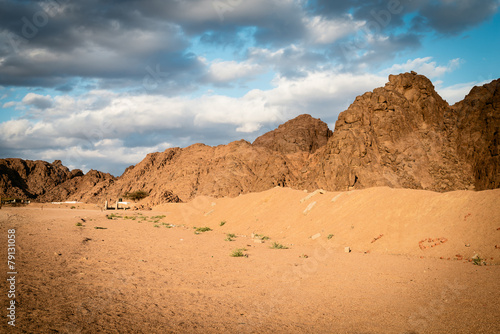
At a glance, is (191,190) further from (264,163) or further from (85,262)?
(85,262)

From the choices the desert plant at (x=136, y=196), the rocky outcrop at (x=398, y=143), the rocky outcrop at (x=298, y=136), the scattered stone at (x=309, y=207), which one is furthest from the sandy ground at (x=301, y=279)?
the rocky outcrop at (x=298, y=136)

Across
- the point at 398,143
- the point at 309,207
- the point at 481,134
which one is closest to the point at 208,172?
the point at 398,143

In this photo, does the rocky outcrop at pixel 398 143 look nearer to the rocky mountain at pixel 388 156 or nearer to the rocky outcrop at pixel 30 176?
the rocky mountain at pixel 388 156

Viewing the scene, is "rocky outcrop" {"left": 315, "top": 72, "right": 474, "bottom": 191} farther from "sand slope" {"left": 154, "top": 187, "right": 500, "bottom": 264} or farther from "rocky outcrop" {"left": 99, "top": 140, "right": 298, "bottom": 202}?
"sand slope" {"left": 154, "top": 187, "right": 500, "bottom": 264}

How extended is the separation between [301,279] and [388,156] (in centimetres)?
5012

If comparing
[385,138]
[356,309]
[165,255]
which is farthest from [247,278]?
[385,138]

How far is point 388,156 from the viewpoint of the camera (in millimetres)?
52406

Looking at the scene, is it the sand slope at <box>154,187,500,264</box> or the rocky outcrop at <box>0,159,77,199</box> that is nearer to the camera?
the sand slope at <box>154,187,500,264</box>

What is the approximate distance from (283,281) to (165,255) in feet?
16.9

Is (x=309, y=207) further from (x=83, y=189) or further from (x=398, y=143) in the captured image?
(x=83, y=189)

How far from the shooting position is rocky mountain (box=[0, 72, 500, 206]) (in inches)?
1805

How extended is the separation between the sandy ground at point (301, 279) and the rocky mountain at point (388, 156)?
3905 centimetres

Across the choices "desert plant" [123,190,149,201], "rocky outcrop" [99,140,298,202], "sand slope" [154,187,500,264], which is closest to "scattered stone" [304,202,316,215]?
"sand slope" [154,187,500,264]

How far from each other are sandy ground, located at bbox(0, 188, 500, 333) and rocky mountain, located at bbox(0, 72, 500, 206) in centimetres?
3905
